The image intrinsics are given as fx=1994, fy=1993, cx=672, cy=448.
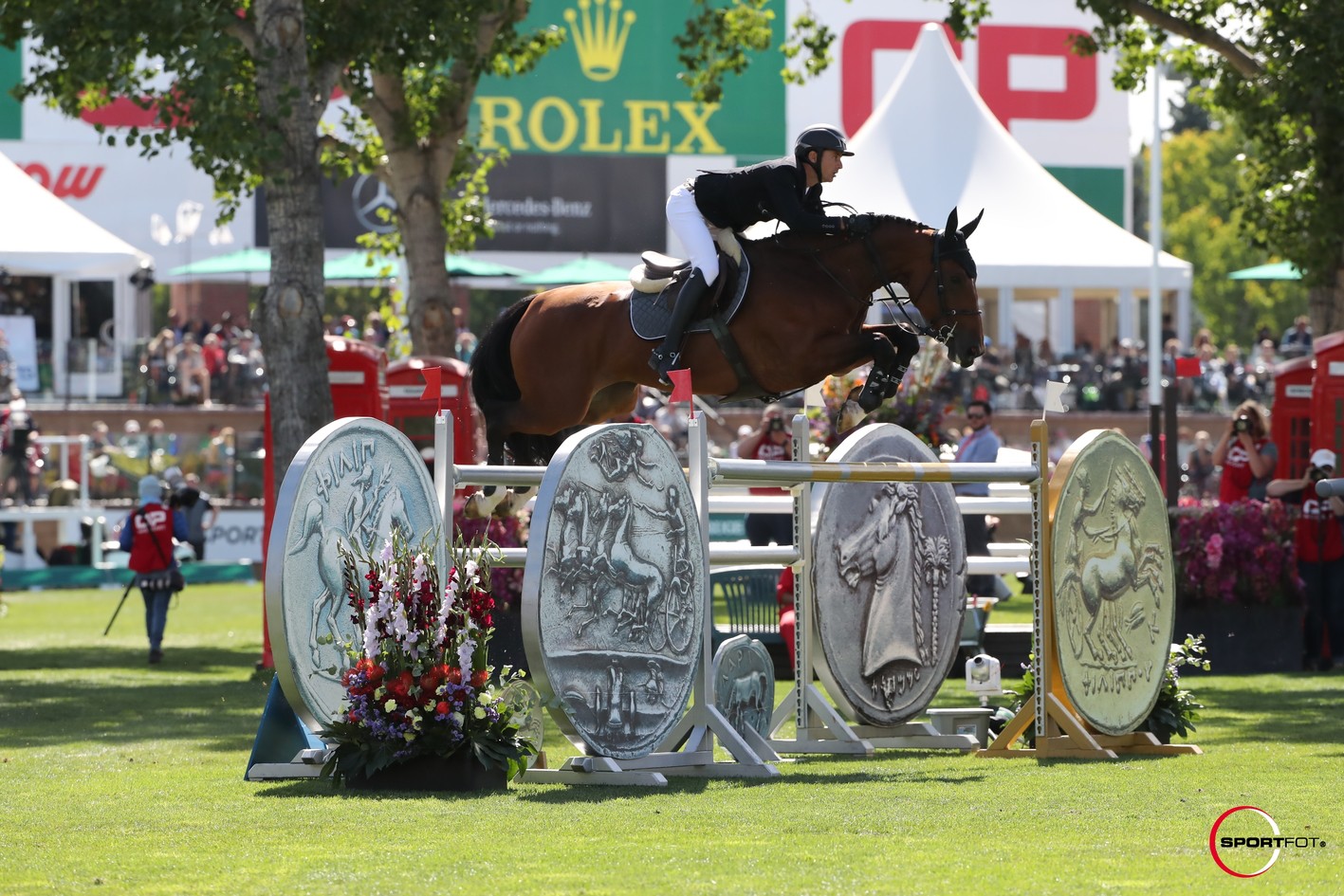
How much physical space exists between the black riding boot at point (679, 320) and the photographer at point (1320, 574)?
5.89 metres

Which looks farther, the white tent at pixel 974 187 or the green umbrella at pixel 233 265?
the green umbrella at pixel 233 265

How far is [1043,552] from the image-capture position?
805 centimetres

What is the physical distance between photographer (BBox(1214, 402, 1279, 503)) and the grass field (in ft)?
17.6

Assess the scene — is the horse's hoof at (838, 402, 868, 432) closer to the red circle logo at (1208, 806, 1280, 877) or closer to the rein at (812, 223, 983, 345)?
the rein at (812, 223, 983, 345)

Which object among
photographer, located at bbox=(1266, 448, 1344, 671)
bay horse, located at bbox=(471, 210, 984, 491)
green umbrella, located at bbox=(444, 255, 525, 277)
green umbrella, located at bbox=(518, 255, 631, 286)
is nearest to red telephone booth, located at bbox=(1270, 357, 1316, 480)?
photographer, located at bbox=(1266, 448, 1344, 671)

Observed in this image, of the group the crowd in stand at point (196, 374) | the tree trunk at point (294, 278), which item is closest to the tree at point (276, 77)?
the tree trunk at point (294, 278)

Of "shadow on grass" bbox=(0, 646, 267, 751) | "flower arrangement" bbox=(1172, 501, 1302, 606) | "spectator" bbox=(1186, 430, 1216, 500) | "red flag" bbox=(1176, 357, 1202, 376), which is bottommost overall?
"shadow on grass" bbox=(0, 646, 267, 751)

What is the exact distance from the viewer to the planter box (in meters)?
12.9

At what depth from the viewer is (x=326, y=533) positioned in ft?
22.6

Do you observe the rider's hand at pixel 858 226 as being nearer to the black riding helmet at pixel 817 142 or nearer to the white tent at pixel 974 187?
the black riding helmet at pixel 817 142

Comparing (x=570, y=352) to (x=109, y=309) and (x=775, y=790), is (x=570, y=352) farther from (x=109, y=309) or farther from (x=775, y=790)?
(x=109, y=309)

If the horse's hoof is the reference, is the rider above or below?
above

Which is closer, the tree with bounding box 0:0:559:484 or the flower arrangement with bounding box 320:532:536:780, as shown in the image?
the flower arrangement with bounding box 320:532:536:780

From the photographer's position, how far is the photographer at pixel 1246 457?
14.5 metres
